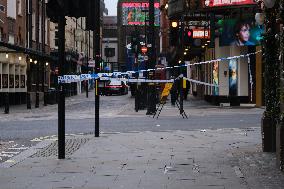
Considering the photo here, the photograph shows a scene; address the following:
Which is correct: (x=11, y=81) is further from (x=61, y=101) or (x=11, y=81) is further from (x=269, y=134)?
(x=269, y=134)

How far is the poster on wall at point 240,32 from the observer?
1270 inches

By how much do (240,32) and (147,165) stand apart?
74.5 feet

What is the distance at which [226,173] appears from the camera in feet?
32.8

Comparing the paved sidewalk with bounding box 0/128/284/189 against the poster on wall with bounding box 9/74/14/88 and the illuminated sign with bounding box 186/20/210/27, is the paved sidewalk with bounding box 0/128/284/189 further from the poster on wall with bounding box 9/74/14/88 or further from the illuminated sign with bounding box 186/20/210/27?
the poster on wall with bounding box 9/74/14/88

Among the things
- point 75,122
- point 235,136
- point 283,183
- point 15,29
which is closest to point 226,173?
point 283,183

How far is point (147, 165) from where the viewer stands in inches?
432

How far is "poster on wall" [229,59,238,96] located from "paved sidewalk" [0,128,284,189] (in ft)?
60.7

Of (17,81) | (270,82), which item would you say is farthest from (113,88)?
(270,82)

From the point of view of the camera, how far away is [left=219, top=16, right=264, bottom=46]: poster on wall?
32.2m

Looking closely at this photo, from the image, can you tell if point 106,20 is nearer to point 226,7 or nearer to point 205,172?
point 226,7

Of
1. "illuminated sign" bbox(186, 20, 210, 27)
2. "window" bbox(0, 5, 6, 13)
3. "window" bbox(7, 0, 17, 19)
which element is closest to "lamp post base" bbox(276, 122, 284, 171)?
"illuminated sign" bbox(186, 20, 210, 27)

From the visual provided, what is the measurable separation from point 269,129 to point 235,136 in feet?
13.3

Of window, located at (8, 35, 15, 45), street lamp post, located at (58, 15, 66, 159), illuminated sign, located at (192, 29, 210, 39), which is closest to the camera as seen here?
street lamp post, located at (58, 15, 66, 159)

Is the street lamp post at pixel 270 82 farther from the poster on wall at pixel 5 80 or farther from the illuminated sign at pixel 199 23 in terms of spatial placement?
the poster on wall at pixel 5 80
